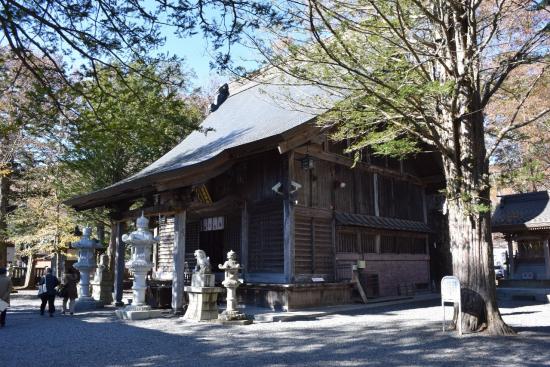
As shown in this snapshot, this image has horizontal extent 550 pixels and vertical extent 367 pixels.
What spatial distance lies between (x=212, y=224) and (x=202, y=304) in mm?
5273

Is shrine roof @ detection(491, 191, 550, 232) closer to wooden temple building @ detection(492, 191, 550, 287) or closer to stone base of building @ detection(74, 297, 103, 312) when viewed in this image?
wooden temple building @ detection(492, 191, 550, 287)

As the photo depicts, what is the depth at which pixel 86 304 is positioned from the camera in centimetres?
1359

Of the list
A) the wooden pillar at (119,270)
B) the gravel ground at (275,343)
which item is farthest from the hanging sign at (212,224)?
the gravel ground at (275,343)

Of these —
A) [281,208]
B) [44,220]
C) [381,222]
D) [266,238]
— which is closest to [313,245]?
[266,238]

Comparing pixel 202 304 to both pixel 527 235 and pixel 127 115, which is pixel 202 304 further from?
pixel 527 235

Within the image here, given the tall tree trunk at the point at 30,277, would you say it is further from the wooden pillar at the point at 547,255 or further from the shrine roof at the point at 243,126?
the wooden pillar at the point at 547,255

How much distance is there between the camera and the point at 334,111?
8.85m

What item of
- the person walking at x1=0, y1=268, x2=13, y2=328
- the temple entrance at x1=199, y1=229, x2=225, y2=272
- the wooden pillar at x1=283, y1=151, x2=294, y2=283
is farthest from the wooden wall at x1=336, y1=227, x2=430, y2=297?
the person walking at x1=0, y1=268, x2=13, y2=328

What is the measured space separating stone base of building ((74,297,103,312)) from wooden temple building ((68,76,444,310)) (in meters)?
0.75

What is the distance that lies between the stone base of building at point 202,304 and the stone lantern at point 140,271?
1.12 metres

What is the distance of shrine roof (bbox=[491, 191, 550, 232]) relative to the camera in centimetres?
1653

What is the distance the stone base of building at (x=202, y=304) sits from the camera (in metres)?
10.4

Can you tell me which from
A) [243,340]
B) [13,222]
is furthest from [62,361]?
[13,222]

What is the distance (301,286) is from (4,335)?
6.89 metres
